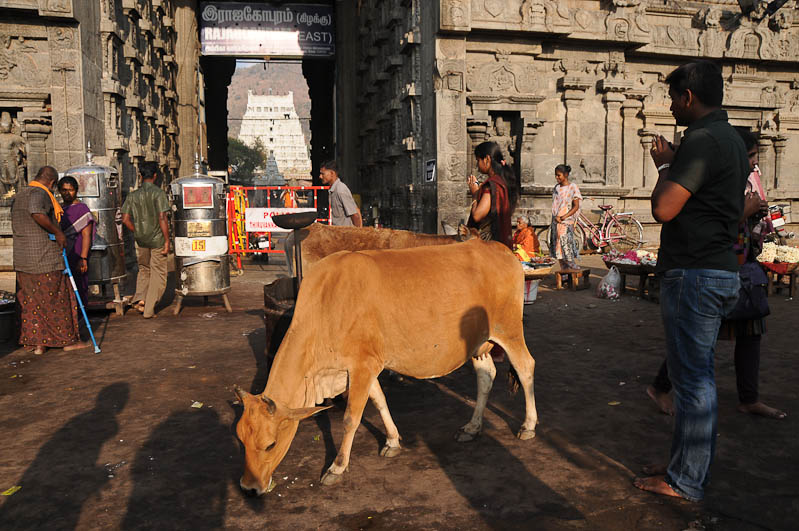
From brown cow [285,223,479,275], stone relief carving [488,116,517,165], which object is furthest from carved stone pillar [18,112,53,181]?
stone relief carving [488,116,517,165]

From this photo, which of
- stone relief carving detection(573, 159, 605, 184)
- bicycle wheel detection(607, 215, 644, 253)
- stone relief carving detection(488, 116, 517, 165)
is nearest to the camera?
stone relief carving detection(488, 116, 517, 165)

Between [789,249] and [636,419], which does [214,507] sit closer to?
[636,419]

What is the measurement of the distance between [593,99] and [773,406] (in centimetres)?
1473

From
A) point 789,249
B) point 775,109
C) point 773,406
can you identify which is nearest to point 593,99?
point 775,109

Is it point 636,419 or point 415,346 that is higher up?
point 415,346

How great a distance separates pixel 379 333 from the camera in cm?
404

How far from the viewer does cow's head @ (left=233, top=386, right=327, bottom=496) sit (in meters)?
3.39

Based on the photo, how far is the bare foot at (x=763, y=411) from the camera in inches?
187

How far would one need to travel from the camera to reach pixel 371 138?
80.8 feet

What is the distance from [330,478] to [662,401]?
2.87 meters

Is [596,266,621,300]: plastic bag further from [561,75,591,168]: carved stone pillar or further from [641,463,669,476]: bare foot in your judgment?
[561,75,591,168]: carved stone pillar

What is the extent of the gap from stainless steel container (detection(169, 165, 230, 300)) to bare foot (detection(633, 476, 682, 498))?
288 inches

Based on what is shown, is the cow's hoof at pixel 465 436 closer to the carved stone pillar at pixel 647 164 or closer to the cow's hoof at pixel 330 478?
the cow's hoof at pixel 330 478

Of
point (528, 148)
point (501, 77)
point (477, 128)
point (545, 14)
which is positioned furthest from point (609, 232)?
point (545, 14)
